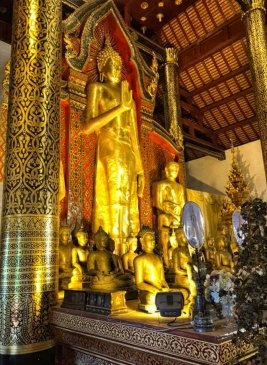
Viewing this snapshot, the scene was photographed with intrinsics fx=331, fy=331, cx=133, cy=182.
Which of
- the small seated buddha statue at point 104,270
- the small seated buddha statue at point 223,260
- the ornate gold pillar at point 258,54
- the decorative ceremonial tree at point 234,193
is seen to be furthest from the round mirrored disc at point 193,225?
the decorative ceremonial tree at point 234,193

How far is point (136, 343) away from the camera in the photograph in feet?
6.41

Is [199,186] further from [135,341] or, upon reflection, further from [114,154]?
[135,341]

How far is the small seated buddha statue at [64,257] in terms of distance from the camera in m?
3.36

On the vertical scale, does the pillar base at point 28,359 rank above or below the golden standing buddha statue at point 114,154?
below

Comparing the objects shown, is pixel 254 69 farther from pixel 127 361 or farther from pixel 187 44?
pixel 127 361

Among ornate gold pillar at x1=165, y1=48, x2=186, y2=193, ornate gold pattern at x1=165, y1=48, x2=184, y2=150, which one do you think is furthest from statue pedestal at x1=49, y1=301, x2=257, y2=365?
ornate gold pattern at x1=165, y1=48, x2=184, y2=150

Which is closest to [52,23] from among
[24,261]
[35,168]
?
[35,168]

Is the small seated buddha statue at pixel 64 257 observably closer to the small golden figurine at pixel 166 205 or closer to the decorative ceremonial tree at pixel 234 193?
the small golden figurine at pixel 166 205

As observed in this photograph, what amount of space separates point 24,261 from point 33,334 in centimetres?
54

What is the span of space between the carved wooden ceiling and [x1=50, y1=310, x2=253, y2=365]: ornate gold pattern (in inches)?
212

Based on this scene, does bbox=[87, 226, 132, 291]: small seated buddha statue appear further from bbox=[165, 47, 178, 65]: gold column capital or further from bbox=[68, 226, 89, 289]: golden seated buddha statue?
bbox=[165, 47, 178, 65]: gold column capital

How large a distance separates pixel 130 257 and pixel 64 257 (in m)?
0.73

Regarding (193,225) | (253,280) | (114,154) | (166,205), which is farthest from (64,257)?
(253,280)

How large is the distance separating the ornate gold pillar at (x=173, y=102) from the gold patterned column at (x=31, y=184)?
3666mm
